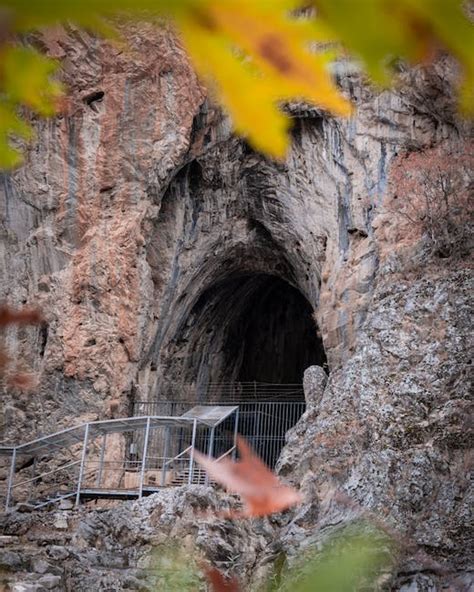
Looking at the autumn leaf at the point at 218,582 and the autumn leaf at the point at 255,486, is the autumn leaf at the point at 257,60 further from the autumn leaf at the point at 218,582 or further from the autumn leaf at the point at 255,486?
the autumn leaf at the point at 218,582

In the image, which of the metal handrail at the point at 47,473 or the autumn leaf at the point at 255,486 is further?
the metal handrail at the point at 47,473

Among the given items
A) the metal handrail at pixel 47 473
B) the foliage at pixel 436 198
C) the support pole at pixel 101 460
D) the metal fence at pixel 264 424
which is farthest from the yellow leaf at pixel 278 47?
the metal fence at pixel 264 424

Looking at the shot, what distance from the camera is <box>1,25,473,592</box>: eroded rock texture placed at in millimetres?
11148

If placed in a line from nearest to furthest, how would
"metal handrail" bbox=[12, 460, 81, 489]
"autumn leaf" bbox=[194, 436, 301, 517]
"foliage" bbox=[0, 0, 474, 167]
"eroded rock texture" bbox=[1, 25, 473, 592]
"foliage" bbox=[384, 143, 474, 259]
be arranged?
"foliage" bbox=[0, 0, 474, 167] < "autumn leaf" bbox=[194, 436, 301, 517] < "eroded rock texture" bbox=[1, 25, 473, 592] < "foliage" bbox=[384, 143, 474, 259] < "metal handrail" bbox=[12, 460, 81, 489]

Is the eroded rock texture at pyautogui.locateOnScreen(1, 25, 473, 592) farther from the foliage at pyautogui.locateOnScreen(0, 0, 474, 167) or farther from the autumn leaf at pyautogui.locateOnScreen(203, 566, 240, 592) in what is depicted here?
the foliage at pyautogui.locateOnScreen(0, 0, 474, 167)

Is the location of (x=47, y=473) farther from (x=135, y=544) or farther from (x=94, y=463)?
(x=135, y=544)

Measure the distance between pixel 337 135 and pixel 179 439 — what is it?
6.88 m

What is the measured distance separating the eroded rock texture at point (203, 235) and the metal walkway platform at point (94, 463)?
52 centimetres

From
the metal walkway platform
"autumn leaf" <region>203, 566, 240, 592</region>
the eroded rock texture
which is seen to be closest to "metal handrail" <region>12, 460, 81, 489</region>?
the metal walkway platform

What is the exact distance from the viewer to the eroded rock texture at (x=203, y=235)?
36.6ft

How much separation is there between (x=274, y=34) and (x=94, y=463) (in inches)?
545

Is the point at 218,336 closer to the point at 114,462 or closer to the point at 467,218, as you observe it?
the point at 114,462

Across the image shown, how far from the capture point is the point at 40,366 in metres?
14.4

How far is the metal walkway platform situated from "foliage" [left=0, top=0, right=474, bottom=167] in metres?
12.0
